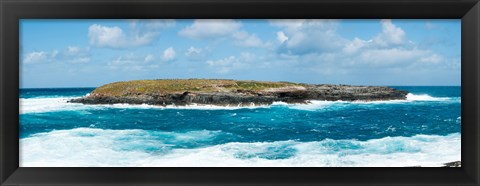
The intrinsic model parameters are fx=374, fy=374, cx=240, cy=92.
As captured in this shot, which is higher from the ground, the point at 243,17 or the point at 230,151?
the point at 243,17

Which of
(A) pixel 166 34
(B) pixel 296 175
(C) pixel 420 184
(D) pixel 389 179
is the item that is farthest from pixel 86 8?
(C) pixel 420 184

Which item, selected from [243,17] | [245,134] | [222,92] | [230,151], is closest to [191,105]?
[222,92]

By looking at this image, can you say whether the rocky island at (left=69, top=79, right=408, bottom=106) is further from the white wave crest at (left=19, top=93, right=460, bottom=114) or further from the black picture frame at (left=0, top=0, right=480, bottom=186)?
the black picture frame at (left=0, top=0, right=480, bottom=186)

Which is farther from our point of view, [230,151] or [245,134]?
[245,134]

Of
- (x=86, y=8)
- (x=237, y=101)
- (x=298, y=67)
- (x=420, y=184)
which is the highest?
(x=86, y=8)

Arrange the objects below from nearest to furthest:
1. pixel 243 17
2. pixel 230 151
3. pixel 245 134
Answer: pixel 243 17 < pixel 230 151 < pixel 245 134

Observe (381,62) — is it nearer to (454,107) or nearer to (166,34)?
(454,107)

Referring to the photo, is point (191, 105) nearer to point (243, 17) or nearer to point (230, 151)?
point (230, 151)
